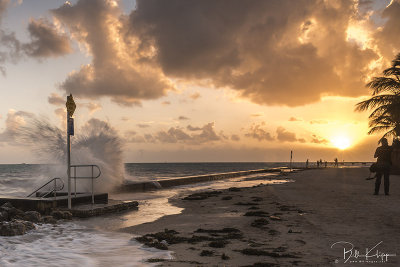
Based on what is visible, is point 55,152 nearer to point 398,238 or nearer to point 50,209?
point 50,209

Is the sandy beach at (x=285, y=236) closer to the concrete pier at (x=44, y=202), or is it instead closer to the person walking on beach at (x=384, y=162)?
the person walking on beach at (x=384, y=162)

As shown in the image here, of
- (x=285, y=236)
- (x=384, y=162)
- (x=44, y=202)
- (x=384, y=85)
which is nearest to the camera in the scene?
(x=285, y=236)

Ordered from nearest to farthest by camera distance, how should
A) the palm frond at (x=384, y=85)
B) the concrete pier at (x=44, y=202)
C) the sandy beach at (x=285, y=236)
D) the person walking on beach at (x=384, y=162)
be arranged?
the sandy beach at (x=285, y=236) < the concrete pier at (x=44, y=202) < the person walking on beach at (x=384, y=162) < the palm frond at (x=384, y=85)

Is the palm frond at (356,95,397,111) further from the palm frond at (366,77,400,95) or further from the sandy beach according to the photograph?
the sandy beach

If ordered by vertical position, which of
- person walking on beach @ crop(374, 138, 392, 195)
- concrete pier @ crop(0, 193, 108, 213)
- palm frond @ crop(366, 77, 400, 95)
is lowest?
concrete pier @ crop(0, 193, 108, 213)

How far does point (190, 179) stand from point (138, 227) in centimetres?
2372

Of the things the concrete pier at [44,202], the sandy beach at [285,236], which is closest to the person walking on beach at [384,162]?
the sandy beach at [285,236]

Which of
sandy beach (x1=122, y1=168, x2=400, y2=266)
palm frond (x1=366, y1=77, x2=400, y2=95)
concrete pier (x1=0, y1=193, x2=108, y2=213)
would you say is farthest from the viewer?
palm frond (x1=366, y1=77, x2=400, y2=95)

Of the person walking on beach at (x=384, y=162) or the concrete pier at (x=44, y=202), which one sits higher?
the person walking on beach at (x=384, y=162)

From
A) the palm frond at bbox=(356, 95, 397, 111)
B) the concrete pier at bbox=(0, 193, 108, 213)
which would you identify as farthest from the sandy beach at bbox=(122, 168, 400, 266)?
the palm frond at bbox=(356, 95, 397, 111)

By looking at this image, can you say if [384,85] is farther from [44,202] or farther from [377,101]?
[44,202]

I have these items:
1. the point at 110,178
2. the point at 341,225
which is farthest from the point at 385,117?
the point at 341,225

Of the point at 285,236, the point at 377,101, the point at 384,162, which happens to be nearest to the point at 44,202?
the point at 285,236

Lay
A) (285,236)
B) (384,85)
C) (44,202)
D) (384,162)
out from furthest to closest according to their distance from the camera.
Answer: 1. (384,85)
2. (384,162)
3. (44,202)
4. (285,236)
